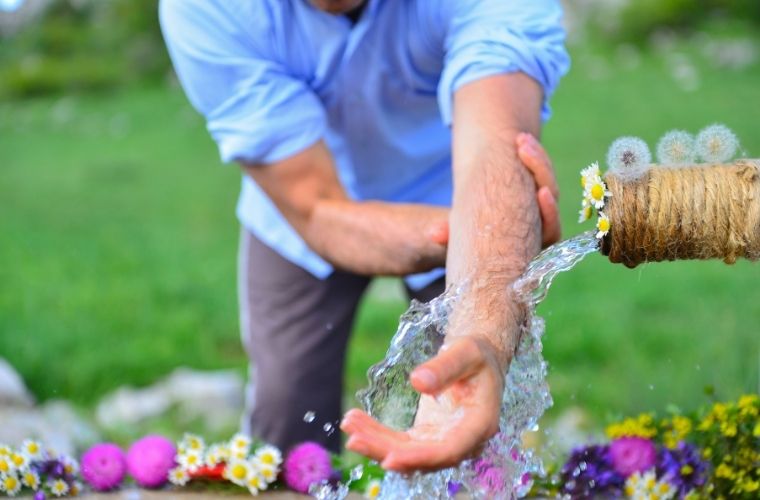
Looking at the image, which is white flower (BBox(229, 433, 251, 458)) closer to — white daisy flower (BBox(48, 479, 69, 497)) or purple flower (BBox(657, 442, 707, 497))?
white daisy flower (BBox(48, 479, 69, 497))

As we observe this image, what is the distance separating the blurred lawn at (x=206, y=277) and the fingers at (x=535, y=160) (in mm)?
1013

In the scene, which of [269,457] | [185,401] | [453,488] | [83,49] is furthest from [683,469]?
[83,49]

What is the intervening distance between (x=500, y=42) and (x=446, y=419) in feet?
2.88

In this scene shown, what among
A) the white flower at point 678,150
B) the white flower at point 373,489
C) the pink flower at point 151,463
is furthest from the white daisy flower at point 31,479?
the white flower at point 678,150

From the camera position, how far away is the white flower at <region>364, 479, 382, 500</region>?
1.97m

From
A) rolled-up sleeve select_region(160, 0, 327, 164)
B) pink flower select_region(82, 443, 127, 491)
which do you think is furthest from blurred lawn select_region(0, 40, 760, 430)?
pink flower select_region(82, 443, 127, 491)

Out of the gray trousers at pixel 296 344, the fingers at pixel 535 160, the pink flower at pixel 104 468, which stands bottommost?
the gray trousers at pixel 296 344

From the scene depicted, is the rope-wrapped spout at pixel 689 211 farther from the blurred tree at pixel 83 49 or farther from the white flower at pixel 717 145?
the blurred tree at pixel 83 49

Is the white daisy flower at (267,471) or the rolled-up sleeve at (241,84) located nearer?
the white daisy flower at (267,471)

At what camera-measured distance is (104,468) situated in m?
2.03

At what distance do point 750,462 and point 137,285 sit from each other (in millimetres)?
3609

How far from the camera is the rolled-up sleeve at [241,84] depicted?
2.14 meters

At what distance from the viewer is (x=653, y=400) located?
110 inches

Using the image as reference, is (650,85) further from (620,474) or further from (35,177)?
(620,474)
